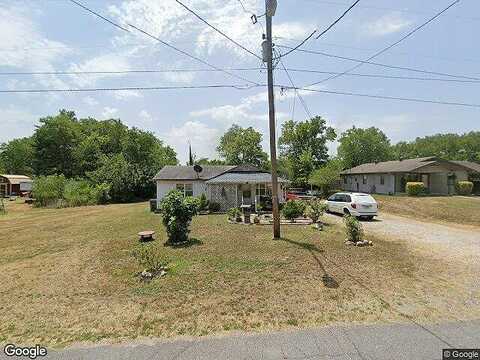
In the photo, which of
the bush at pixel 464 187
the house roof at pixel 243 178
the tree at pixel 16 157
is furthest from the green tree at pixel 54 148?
the bush at pixel 464 187

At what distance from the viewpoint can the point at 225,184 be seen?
24359mm

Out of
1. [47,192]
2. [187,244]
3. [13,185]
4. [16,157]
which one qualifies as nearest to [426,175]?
[187,244]

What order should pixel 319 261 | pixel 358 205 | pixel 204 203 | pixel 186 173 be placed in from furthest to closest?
pixel 186 173
pixel 204 203
pixel 358 205
pixel 319 261

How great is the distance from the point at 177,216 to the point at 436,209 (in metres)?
20.3

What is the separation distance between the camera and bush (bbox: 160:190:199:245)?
12159 mm

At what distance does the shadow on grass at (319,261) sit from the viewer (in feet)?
25.0

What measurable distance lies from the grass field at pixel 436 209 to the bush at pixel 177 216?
16.8 m

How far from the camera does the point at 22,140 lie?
7575cm

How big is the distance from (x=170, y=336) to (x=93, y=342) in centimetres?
124

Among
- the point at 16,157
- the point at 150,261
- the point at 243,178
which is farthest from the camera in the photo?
the point at 16,157

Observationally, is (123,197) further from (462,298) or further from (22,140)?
(22,140)

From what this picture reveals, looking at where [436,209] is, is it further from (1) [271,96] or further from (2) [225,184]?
(1) [271,96]

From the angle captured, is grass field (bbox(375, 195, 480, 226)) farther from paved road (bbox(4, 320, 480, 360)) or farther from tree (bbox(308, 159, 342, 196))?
paved road (bbox(4, 320, 480, 360))

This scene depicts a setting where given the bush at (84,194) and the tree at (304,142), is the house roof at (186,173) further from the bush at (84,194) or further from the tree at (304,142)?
the tree at (304,142)
